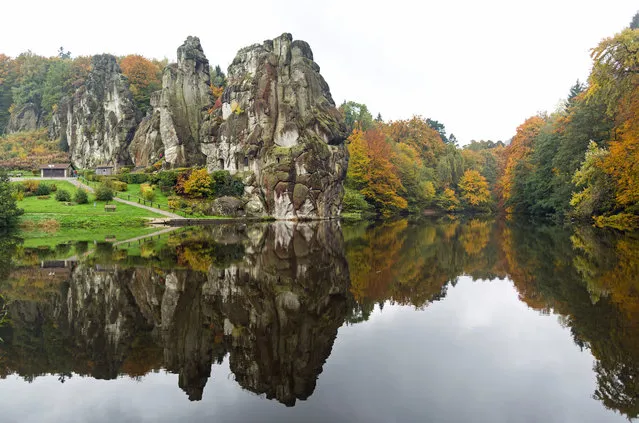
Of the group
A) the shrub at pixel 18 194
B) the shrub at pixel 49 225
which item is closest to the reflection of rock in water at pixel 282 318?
the shrub at pixel 49 225

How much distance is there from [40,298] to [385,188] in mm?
60172

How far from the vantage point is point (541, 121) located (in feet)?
229

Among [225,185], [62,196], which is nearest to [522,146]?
[225,185]

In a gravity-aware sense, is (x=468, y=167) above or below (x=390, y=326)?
above

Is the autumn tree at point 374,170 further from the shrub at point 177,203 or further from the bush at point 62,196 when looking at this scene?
the bush at point 62,196

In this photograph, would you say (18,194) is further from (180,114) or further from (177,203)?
(180,114)

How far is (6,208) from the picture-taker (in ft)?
124

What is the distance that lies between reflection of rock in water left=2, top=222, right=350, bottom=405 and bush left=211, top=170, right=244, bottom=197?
38.8 m

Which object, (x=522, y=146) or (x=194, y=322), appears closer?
(x=194, y=322)

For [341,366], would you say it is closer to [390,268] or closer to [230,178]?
[390,268]

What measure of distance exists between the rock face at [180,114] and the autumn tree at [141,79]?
41.5ft

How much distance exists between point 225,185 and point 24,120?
2888 inches

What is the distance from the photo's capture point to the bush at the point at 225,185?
57.7 metres

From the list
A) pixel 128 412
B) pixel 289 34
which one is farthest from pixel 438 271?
pixel 289 34
